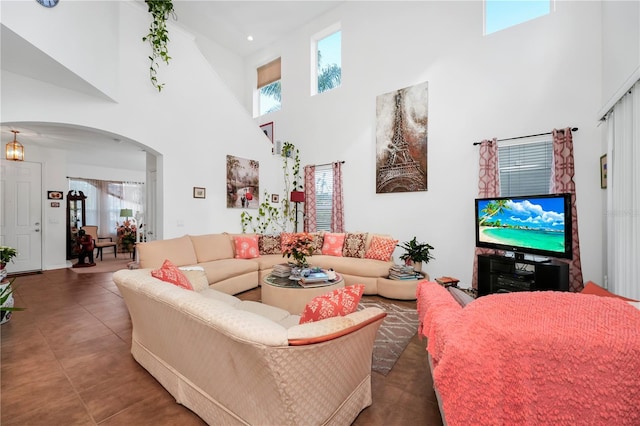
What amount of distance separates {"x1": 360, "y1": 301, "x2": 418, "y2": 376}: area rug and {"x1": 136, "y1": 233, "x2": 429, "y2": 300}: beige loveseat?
1.43 feet

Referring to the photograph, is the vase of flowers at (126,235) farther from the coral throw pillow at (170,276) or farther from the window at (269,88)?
the coral throw pillow at (170,276)

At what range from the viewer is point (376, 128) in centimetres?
514

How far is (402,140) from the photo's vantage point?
481 cm

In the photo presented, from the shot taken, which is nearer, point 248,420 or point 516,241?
point 248,420

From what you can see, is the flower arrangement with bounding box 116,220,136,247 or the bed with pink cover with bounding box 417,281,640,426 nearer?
the bed with pink cover with bounding box 417,281,640,426

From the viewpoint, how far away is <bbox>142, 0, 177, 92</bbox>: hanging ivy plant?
418cm

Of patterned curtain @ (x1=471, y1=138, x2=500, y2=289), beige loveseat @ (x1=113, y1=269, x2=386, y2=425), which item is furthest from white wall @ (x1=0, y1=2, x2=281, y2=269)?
patterned curtain @ (x1=471, y1=138, x2=500, y2=289)

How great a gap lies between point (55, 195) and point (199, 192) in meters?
4.07

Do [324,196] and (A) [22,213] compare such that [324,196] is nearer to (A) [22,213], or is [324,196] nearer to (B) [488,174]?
(B) [488,174]

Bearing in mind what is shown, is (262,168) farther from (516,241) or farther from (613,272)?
(613,272)

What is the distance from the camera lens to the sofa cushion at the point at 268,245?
194 inches

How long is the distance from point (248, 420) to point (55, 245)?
292 inches

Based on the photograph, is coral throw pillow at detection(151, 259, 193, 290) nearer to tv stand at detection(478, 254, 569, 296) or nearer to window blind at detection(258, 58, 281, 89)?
tv stand at detection(478, 254, 569, 296)

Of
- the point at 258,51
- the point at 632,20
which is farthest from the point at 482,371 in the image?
the point at 258,51
